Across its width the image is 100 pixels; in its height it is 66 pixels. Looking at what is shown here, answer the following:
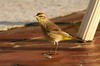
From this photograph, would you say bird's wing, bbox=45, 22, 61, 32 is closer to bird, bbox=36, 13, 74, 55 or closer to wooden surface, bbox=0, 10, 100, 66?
bird, bbox=36, 13, 74, 55

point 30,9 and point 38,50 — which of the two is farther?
point 30,9

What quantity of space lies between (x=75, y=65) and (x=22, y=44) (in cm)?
134

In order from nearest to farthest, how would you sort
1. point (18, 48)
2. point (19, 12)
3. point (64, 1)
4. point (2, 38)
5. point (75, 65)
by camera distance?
point (75, 65) < point (18, 48) < point (2, 38) < point (19, 12) < point (64, 1)

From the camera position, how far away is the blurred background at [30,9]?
7.59m

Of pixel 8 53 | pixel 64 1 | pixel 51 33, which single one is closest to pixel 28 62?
pixel 8 53

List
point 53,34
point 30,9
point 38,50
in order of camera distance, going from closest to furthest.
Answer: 1. point 38,50
2. point 53,34
3. point 30,9

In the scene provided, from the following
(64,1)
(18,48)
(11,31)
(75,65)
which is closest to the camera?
(75,65)

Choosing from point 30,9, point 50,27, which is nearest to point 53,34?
point 50,27

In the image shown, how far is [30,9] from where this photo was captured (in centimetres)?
826

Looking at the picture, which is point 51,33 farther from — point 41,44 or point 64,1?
point 64,1

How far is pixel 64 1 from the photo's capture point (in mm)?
8828

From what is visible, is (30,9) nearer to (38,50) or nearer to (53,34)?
(53,34)

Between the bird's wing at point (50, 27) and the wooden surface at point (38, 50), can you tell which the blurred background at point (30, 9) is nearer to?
the wooden surface at point (38, 50)

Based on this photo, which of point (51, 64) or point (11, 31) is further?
point (11, 31)
